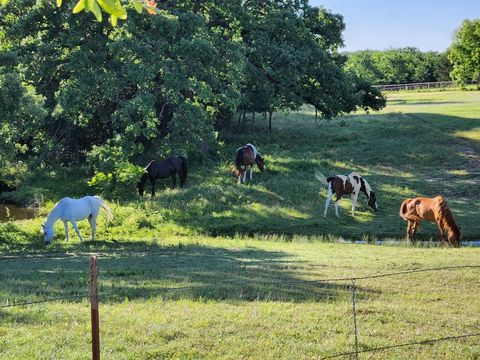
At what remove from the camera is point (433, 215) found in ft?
65.1

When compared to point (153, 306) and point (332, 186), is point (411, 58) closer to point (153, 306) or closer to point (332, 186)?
point (332, 186)

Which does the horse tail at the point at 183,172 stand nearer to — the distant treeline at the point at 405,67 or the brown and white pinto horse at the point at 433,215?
the brown and white pinto horse at the point at 433,215

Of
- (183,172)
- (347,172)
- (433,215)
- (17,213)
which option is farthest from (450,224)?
(17,213)

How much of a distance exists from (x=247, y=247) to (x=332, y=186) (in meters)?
7.41

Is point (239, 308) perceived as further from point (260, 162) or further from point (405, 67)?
point (405, 67)

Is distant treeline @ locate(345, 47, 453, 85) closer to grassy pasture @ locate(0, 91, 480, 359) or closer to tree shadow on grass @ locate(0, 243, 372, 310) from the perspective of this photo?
grassy pasture @ locate(0, 91, 480, 359)

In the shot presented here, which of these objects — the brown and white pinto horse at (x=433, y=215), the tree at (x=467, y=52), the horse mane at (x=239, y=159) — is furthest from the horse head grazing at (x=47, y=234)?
the tree at (x=467, y=52)

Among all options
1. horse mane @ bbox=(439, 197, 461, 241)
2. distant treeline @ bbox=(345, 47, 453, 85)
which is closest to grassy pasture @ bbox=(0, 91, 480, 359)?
horse mane @ bbox=(439, 197, 461, 241)

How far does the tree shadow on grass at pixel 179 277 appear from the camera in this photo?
10312mm

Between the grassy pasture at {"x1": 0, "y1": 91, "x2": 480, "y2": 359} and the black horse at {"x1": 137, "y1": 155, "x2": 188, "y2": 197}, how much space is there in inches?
32.1

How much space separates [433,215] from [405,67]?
100m

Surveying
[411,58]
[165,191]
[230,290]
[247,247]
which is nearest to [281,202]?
[165,191]

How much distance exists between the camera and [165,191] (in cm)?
2789

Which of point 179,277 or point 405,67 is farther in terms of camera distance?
point 405,67
